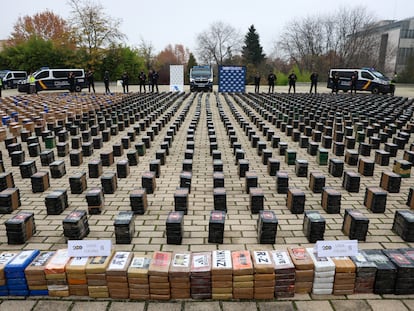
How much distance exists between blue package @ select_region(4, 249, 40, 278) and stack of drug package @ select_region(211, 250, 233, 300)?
1972mm

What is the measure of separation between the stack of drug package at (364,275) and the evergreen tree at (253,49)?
189 ft

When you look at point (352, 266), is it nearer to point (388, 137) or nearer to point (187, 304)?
point (187, 304)

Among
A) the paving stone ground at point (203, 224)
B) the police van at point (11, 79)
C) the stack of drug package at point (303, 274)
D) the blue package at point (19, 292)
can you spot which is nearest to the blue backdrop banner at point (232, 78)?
the paving stone ground at point (203, 224)

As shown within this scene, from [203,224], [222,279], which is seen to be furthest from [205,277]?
[203,224]

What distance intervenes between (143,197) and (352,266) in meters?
3.26

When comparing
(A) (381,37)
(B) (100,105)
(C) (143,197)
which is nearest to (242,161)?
(C) (143,197)

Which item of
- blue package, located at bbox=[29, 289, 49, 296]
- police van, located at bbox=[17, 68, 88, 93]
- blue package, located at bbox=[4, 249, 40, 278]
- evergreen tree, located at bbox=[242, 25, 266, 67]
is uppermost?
evergreen tree, located at bbox=[242, 25, 266, 67]

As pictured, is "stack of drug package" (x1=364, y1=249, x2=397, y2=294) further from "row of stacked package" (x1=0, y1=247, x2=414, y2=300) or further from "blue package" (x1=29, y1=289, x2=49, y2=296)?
"blue package" (x1=29, y1=289, x2=49, y2=296)

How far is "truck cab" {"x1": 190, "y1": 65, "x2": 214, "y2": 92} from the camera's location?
89.2 ft

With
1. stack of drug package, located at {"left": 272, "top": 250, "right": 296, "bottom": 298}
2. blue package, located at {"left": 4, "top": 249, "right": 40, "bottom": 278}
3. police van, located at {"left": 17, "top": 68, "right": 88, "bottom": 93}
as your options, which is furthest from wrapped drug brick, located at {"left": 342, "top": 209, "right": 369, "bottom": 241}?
police van, located at {"left": 17, "top": 68, "right": 88, "bottom": 93}

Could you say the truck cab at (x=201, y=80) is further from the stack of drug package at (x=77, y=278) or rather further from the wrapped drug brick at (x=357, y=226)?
the stack of drug package at (x=77, y=278)

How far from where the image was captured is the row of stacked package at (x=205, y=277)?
3.33 meters

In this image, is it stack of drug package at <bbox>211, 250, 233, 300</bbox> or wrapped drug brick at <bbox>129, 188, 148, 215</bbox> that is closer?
stack of drug package at <bbox>211, 250, 233, 300</bbox>

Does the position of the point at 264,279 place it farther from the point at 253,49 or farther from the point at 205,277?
the point at 253,49
